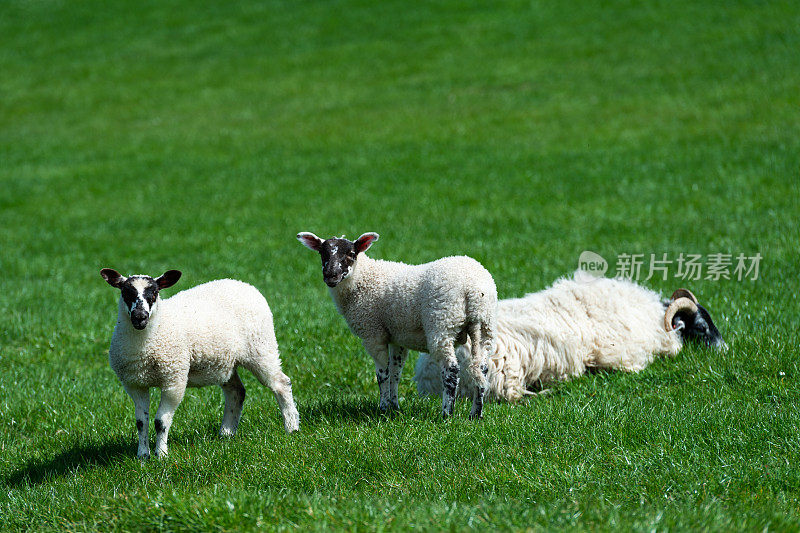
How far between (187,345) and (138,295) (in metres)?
0.55

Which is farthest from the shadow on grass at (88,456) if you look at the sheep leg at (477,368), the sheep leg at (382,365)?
the sheep leg at (477,368)

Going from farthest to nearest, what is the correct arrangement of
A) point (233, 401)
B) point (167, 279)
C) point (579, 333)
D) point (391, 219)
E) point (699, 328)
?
point (391, 219) < point (699, 328) < point (579, 333) < point (233, 401) < point (167, 279)

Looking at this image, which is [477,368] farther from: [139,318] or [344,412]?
[139,318]

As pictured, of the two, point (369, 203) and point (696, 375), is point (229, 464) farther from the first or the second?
point (369, 203)

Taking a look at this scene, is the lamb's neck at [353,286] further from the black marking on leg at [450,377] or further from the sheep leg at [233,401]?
the sheep leg at [233,401]

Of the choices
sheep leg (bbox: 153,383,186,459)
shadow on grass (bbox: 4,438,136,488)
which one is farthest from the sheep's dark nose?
shadow on grass (bbox: 4,438,136,488)

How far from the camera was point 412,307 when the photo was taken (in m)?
6.52

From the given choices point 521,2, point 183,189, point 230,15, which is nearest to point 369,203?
point 183,189

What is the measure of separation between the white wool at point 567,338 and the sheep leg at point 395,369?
2.22ft

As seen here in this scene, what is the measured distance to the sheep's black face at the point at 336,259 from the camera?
252 inches

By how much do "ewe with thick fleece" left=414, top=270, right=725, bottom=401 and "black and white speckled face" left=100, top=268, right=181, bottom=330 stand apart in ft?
8.97

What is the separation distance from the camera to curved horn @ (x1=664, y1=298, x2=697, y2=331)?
8273 mm

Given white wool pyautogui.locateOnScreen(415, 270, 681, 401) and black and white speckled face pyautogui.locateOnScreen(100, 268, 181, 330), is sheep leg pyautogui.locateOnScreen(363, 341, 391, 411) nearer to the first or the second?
white wool pyautogui.locateOnScreen(415, 270, 681, 401)

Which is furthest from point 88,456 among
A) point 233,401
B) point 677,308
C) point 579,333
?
point 677,308
